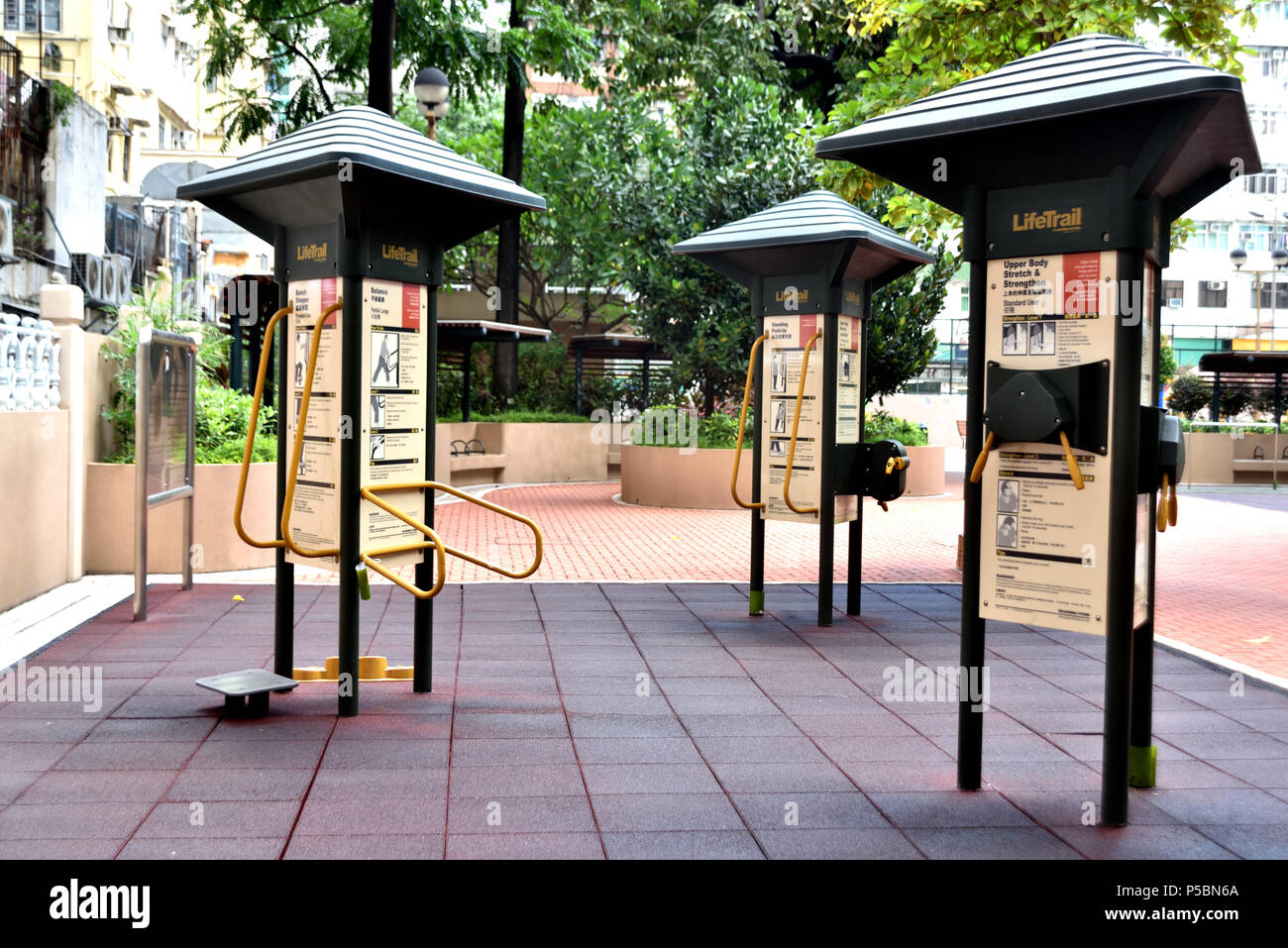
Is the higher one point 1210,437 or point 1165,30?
point 1165,30

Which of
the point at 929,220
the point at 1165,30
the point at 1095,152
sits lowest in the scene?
the point at 1095,152

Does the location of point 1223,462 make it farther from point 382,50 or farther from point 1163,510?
point 1163,510

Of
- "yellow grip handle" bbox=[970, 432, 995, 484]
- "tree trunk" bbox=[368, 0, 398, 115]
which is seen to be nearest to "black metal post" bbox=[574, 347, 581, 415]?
"tree trunk" bbox=[368, 0, 398, 115]

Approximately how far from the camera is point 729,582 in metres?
10.1

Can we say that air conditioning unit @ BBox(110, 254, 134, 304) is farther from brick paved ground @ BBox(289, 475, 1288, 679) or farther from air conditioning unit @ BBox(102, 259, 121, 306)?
brick paved ground @ BBox(289, 475, 1288, 679)

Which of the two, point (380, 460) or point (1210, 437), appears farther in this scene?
point (1210, 437)

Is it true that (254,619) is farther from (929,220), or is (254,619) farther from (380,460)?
(929,220)

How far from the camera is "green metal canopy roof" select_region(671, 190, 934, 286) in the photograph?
26.6ft

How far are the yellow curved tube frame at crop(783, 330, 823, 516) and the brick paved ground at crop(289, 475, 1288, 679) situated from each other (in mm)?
2008

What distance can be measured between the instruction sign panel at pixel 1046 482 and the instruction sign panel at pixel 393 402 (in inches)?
106

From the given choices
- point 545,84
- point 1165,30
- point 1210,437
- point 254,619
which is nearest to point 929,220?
point 1165,30

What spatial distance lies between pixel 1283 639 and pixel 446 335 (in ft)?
50.7

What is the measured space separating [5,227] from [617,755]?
14456 millimetres

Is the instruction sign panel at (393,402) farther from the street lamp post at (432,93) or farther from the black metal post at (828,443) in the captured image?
the street lamp post at (432,93)
